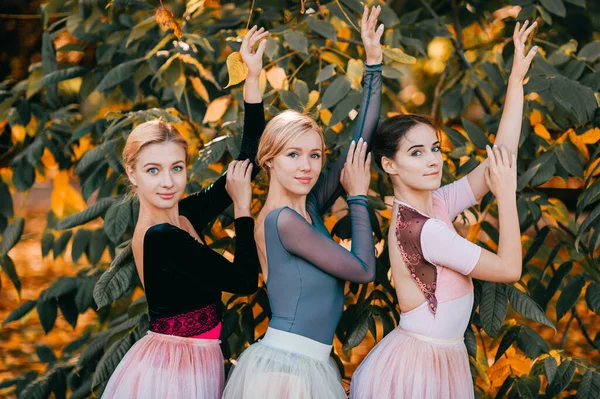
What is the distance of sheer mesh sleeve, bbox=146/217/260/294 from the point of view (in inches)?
80.7

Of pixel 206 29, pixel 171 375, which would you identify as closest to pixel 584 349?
pixel 206 29

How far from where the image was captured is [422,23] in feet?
9.04

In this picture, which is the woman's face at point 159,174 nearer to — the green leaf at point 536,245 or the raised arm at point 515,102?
the raised arm at point 515,102

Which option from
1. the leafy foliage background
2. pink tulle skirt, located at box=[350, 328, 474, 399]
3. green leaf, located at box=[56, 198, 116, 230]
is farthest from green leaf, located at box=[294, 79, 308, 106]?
pink tulle skirt, located at box=[350, 328, 474, 399]

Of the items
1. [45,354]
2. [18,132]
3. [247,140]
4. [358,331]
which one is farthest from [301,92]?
[45,354]

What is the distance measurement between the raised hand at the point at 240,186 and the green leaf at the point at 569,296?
1.05 m

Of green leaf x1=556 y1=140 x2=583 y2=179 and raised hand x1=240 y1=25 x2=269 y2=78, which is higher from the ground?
raised hand x1=240 y1=25 x2=269 y2=78

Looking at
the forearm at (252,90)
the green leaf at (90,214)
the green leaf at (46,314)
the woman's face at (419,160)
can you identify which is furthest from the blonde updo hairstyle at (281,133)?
the green leaf at (46,314)

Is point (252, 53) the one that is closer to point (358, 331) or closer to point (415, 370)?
point (358, 331)

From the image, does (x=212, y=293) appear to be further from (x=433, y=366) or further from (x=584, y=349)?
(x=584, y=349)

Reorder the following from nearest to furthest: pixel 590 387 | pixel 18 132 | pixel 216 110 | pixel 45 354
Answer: pixel 590 387 < pixel 216 110 < pixel 18 132 < pixel 45 354

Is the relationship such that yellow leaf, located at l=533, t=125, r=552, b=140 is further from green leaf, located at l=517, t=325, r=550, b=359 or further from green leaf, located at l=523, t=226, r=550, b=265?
green leaf, located at l=517, t=325, r=550, b=359

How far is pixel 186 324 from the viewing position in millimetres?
2115

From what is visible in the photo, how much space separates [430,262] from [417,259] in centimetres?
3
